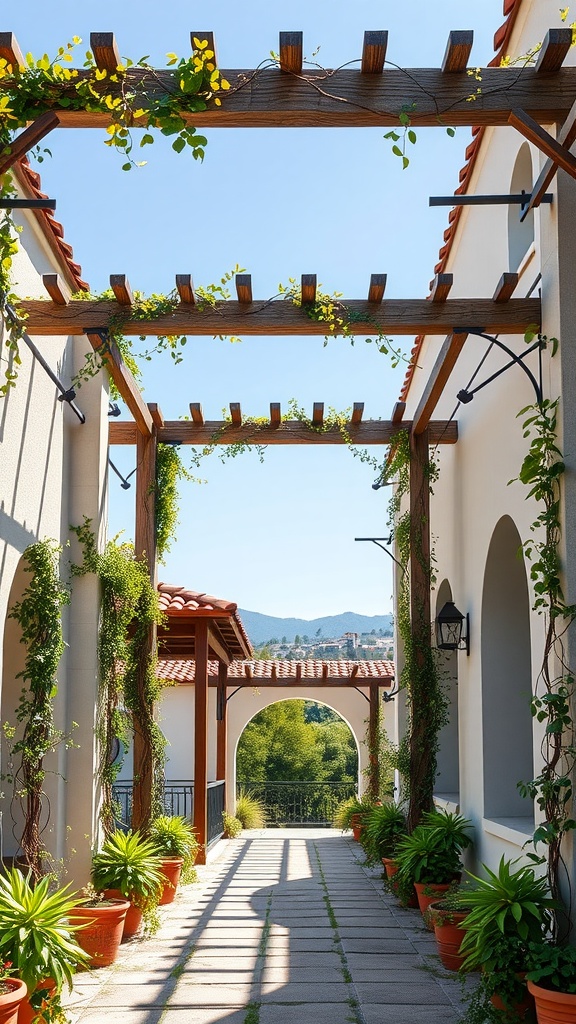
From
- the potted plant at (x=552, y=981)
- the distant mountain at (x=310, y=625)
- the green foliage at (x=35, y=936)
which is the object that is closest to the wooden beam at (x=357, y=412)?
the green foliage at (x=35, y=936)

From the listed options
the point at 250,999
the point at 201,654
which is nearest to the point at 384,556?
the point at 201,654

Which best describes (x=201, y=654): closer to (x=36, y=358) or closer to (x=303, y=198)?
(x=303, y=198)

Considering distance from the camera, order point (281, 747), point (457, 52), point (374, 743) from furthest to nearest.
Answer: point (281, 747) → point (374, 743) → point (457, 52)

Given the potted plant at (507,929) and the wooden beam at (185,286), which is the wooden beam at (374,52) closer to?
the wooden beam at (185,286)

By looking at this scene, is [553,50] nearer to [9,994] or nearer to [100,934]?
[9,994]

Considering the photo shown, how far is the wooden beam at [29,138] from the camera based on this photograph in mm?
4715

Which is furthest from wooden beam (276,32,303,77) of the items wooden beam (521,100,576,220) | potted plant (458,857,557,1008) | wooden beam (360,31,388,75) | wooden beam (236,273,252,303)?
potted plant (458,857,557,1008)

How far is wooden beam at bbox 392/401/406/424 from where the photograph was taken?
1007cm

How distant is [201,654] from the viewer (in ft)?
41.6

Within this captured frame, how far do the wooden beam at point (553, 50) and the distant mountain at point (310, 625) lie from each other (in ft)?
480

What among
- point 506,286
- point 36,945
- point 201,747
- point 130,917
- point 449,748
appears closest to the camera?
point 36,945

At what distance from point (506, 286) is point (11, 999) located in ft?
15.4

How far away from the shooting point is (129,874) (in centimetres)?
753

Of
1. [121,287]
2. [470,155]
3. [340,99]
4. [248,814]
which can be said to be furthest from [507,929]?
[248,814]
